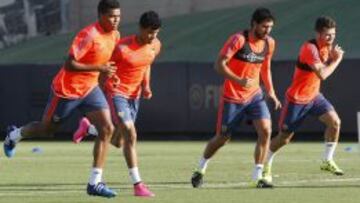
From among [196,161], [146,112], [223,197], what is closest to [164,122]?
[146,112]

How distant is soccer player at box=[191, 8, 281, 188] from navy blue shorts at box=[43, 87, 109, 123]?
5.85 feet

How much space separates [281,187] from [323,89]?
15.2 meters

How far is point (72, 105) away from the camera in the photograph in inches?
580

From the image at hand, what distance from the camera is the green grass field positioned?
14359mm

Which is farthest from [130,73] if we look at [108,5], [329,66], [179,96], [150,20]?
[179,96]

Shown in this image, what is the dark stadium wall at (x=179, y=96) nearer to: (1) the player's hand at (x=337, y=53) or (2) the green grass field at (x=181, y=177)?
(2) the green grass field at (x=181, y=177)

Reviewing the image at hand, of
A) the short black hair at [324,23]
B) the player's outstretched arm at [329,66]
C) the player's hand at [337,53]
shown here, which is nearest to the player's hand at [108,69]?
the player's outstretched arm at [329,66]

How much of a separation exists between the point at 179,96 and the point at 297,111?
14.9 meters

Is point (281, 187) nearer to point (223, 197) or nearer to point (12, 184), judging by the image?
point (223, 197)

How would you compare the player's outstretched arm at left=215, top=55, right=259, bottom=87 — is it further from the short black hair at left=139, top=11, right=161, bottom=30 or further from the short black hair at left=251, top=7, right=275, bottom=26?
the short black hair at left=139, top=11, right=161, bottom=30

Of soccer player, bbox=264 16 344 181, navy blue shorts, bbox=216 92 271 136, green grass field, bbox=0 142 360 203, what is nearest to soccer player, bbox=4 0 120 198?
green grass field, bbox=0 142 360 203

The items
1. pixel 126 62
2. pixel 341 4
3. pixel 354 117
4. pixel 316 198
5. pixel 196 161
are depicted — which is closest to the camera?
pixel 316 198

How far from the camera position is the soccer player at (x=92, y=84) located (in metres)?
14.3

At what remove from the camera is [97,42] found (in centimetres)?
1455
